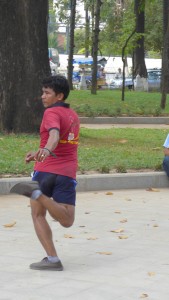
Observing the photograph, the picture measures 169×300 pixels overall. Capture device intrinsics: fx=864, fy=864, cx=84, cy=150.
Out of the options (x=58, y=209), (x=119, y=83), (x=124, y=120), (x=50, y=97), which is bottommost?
(x=119, y=83)

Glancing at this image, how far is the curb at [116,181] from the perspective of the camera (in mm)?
11664

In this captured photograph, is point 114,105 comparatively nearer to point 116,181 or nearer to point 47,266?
point 116,181

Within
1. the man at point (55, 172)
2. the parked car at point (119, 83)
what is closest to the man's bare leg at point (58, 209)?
the man at point (55, 172)

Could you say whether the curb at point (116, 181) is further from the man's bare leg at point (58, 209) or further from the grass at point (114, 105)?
the grass at point (114, 105)

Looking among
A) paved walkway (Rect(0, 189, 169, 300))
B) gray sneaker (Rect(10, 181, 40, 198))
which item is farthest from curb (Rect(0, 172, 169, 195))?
gray sneaker (Rect(10, 181, 40, 198))

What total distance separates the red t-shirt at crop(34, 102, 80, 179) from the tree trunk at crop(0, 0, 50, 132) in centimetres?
936

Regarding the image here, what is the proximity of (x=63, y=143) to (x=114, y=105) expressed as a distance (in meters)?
20.6

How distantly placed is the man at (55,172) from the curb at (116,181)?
4.46 m

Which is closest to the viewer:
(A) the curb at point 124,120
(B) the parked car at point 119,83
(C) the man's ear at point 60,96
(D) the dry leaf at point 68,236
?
(C) the man's ear at point 60,96

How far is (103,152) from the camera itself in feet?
48.3

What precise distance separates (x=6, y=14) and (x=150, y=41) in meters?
42.9

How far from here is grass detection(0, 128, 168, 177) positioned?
42.0 feet

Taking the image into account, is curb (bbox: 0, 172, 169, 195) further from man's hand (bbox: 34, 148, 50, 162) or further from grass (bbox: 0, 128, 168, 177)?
man's hand (bbox: 34, 148, 50, 162)

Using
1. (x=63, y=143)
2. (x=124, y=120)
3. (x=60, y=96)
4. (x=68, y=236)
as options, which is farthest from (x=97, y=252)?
(x=124, y=120)
